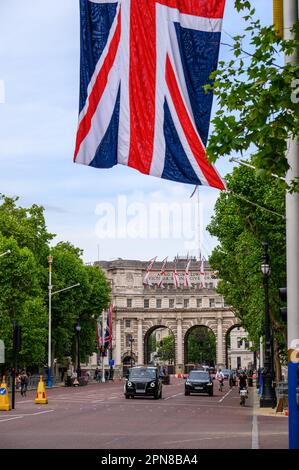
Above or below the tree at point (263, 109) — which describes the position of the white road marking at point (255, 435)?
below

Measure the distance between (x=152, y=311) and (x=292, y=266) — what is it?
150934mm

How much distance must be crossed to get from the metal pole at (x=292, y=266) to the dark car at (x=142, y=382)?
3733 cm

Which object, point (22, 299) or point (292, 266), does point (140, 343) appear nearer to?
point (22, 299)

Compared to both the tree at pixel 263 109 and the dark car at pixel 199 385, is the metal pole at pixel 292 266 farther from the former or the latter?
the dark car at pixel 199 385

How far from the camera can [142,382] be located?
50281mm

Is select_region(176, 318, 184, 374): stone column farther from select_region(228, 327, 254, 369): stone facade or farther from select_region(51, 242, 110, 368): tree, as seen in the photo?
select_region(51, 242, 110, 368): tree

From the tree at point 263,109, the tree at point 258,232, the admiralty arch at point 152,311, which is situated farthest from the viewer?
the admiralty arch at point 152,311

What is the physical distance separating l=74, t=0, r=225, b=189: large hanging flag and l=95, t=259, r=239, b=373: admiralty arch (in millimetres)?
145621

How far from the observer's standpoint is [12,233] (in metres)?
79.9

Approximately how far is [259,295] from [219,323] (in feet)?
363

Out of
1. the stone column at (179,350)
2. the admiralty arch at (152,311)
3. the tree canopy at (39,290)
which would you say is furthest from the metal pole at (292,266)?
the admiralty arch at (152,311)

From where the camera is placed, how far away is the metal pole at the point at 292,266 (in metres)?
12.9

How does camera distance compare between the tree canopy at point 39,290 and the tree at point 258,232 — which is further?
the tree canopy at point 39,290

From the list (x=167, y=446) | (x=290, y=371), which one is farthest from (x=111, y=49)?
(x=167, y=446)
